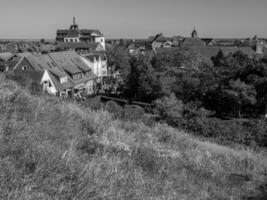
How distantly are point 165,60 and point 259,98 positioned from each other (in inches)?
714

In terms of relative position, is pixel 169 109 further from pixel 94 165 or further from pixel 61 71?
pixel 94 165

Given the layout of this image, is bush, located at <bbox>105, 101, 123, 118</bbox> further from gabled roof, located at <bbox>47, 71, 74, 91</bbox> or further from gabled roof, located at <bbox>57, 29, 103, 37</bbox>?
gabled roof, located at <bbox>57, 29, 103, 37</bbox>

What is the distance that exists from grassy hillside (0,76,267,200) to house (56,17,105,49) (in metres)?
98.2

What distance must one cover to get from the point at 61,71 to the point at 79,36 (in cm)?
7131

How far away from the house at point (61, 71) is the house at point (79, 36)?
58473 millimetres

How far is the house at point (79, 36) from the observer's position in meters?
102

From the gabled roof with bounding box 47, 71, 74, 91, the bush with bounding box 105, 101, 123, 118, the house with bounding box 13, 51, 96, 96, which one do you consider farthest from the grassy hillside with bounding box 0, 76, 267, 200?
the gabled roof with bounding box 47, 71, 74, 91

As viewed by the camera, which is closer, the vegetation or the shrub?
the shrub

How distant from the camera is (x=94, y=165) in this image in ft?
11.7

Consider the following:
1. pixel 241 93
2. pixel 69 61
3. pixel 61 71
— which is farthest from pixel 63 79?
pixel 241 93

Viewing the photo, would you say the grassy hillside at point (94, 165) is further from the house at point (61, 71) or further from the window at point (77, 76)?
the window at point (77, 76)

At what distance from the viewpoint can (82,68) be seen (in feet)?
140

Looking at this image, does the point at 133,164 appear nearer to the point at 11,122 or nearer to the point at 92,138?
the point at 92,138

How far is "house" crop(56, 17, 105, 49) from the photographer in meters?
102
